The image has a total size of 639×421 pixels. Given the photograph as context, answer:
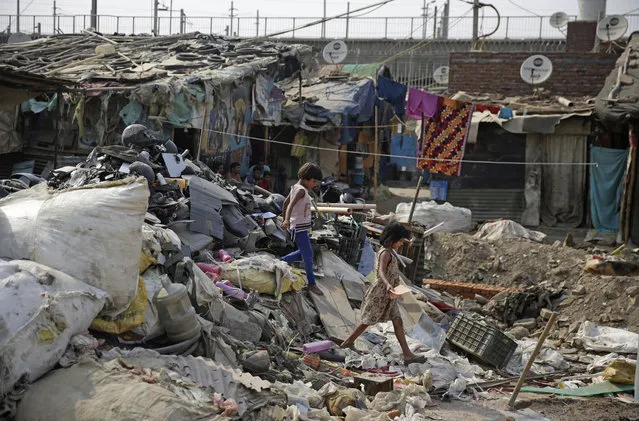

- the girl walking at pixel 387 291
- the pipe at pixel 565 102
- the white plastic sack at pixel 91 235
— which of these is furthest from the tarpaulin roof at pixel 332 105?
the white plastic sack at pixel 91 235

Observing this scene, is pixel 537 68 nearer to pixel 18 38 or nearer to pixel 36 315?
pixel 18 38

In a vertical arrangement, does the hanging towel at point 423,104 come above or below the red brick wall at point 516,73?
below

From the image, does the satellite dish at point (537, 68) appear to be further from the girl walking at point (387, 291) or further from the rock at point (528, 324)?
the girl walking at point (387, 291)

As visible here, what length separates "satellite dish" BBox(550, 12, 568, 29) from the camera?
3131 centimetres

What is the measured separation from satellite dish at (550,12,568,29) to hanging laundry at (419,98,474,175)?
15.7 meters

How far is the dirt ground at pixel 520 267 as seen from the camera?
11.3 metres

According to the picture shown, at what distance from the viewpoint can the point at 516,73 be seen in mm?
22656

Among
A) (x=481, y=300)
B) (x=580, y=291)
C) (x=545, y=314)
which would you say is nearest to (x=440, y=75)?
(x=481, y=300)

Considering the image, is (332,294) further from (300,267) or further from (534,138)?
(534,138)

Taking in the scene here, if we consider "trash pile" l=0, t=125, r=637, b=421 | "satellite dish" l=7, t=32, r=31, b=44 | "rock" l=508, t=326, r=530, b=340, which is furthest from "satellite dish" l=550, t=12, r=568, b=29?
"rock" l=508, t=326, r=530, b=340

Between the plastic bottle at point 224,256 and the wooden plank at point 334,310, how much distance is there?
1.00m

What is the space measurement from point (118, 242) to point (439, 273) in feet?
31.7

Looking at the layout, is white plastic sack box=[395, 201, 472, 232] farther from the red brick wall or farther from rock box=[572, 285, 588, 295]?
the red brick wall

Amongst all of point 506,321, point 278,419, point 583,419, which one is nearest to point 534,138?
point 506,321
